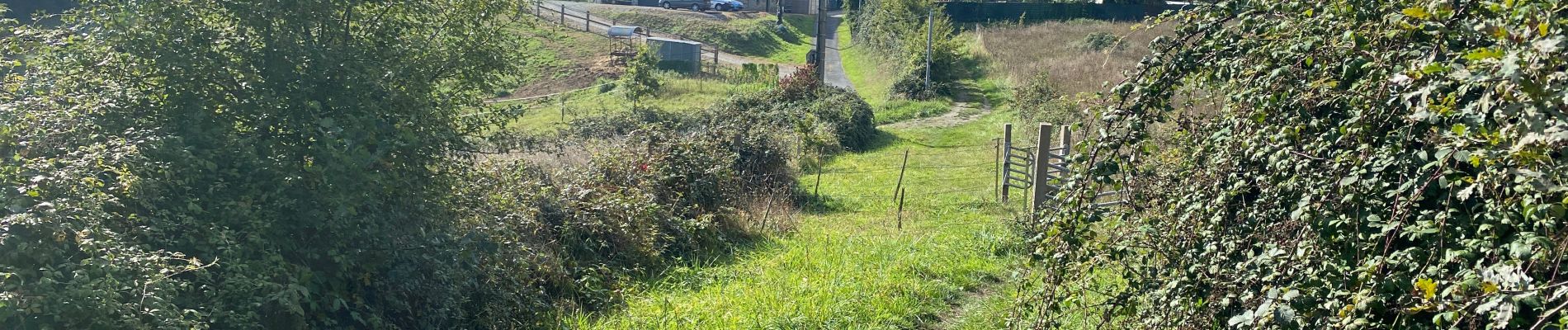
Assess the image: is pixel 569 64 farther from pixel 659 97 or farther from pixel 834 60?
pixel 834 60

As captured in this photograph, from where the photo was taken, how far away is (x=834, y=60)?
157 ft

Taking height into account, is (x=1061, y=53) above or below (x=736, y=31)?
above

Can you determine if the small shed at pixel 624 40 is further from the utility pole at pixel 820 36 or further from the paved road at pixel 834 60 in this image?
the utility pole at pixel 820 36

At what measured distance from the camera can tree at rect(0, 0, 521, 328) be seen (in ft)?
16.2

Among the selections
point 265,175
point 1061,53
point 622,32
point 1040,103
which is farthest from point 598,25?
point 265,175

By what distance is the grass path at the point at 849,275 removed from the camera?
697 cm

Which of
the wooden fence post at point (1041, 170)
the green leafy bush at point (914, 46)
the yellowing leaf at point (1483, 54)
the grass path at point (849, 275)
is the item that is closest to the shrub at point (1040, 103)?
the grass path at point (849, 275)

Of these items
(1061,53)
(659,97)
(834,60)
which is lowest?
(834,60)

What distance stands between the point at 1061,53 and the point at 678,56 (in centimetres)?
1494

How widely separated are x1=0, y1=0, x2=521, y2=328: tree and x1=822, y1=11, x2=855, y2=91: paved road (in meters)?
21.9

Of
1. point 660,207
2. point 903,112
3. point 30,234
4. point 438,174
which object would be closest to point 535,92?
point 903,112

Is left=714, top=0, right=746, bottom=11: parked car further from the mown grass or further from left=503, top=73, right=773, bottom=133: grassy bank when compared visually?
left=503, top=73, right=773, bottom=133: grassy bank

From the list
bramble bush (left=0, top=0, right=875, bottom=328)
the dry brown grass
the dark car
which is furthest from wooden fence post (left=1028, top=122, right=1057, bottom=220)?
the dark car

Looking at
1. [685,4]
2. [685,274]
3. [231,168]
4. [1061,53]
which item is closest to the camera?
[231,168]
